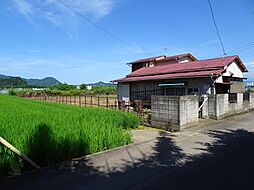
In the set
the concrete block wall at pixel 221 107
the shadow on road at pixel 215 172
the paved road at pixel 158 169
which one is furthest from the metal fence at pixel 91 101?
the shadow on road at pixel 215 172

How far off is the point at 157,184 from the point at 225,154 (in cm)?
267

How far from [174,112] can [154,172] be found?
490 cm

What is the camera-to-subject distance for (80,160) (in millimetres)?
5051

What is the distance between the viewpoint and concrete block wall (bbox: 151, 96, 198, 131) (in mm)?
8883

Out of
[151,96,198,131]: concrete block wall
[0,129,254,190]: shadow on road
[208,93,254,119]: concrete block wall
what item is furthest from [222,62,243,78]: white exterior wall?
[0,129,254,190]: shadow on road

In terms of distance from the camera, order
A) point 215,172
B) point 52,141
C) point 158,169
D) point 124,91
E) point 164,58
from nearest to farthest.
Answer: point 215,172
point 158,169
point 52,141
point 124,91
point 164,58

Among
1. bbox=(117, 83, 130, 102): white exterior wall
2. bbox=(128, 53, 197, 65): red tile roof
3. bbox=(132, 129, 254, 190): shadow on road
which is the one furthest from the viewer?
bbox=(128, 53, 197, 65): red tile roof

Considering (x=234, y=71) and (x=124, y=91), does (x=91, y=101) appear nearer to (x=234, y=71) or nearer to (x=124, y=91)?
(x=124, y=91)

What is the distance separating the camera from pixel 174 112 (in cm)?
899

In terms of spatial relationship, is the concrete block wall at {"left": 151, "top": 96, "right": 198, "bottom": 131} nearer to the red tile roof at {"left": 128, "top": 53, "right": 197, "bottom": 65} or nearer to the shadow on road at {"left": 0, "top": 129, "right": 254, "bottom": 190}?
the shadow on road at {"left": 0, "top": 129, "right": 254, "bottom": 190}

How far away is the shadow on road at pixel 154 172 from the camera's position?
12.5 ft

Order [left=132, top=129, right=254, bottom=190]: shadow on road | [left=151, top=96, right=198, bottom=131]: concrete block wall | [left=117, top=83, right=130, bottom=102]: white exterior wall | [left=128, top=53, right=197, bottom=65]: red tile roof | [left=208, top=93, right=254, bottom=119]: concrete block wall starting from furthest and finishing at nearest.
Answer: [left=128, top=53, right=197, bottom=65]: red tile roof
[left=117, top=83, right=130, bottom=102]: white exterior wall
[left=208, top=93, right=254, bottom=119]: concrete block wall
[left=151, top=96, right=198, bottom=131]: concrete block wall
[left=132, top=129, right=254, bottom=190]: shadow on road

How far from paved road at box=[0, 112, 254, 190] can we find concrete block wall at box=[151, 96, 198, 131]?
208cm

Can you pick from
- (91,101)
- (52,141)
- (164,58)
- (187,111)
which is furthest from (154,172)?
(164,58)
